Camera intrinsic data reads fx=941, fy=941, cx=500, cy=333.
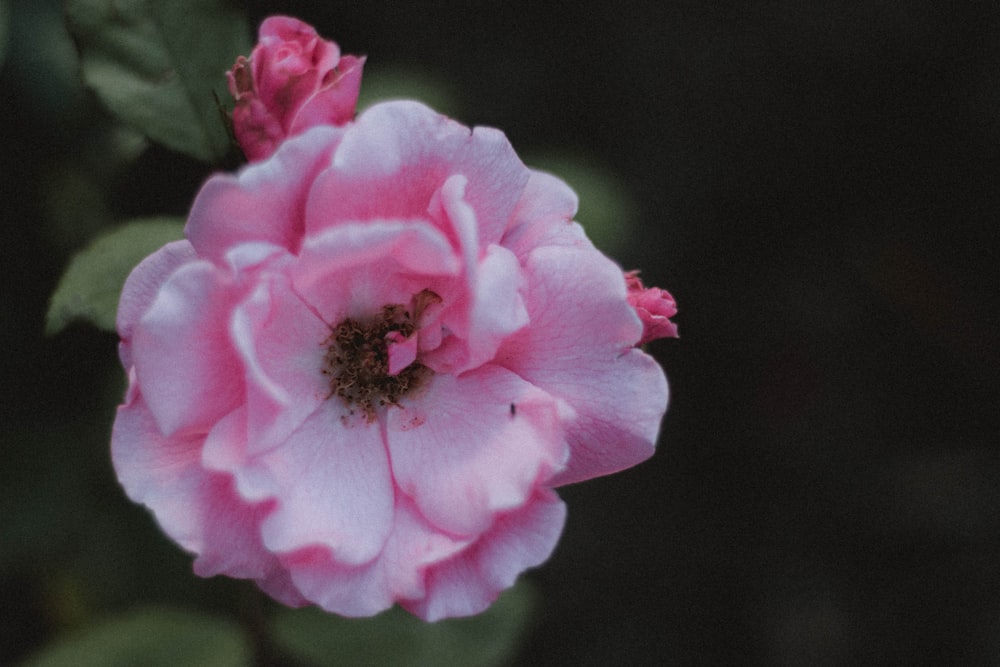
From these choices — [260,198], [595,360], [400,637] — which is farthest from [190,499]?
[400,637]

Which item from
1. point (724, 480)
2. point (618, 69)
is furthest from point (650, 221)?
point (724, 480)

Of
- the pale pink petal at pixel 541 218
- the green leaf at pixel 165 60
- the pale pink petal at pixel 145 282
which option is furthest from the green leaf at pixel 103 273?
the pale pink petal at pixel 541 218

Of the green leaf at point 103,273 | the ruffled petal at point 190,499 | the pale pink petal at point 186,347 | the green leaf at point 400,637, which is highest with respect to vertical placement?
the pale pink petal at point 186,347

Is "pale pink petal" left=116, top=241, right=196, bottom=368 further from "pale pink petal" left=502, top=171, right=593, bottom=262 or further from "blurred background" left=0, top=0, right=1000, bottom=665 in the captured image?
"blurred background" left=0, top=0, right=1000, bottom=665

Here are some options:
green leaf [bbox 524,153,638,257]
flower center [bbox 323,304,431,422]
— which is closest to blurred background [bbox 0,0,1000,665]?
green leaf [bbox 524,153,638,257]

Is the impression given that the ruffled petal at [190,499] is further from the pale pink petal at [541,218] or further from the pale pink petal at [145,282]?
the pale pink petal at [541,218]

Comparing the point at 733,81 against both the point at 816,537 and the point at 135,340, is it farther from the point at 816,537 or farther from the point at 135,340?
the point at 135,340
